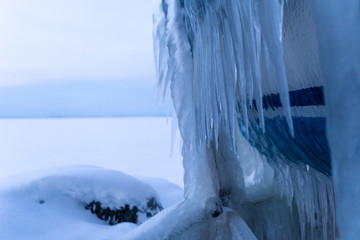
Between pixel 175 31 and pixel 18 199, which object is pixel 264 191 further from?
pixel 18 199

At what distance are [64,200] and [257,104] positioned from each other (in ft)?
10.5

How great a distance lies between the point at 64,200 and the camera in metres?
3.72

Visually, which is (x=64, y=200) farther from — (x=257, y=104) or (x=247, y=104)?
(x=257, y=104)

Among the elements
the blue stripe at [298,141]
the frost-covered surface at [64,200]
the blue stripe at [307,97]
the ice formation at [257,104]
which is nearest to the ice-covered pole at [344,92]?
the ice formation at [257,104]

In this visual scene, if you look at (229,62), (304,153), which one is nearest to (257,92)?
(229,62)

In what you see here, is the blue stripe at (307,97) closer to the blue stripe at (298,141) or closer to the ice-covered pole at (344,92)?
the blue stripe at (298,141)

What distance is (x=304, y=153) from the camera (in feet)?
5.10

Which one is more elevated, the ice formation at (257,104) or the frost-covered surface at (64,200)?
the ice formation at (257,104)

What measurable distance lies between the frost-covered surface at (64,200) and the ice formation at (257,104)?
126 centimetres

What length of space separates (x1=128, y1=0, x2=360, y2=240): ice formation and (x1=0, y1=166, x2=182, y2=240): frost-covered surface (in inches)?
49.7

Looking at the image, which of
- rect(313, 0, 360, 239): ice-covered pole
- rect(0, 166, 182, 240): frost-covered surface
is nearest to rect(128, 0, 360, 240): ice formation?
rect(313, 0, 360, 239): ice-covered pole

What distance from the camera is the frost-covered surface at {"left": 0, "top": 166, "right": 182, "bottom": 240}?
117 inches

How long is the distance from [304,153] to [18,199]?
3.11m

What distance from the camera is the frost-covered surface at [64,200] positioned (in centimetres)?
298
